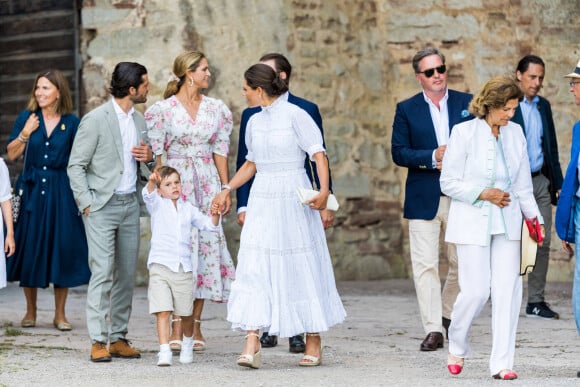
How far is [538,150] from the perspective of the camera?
9.60 m

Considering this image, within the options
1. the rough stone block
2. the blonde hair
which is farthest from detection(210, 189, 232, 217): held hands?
the rough stone block

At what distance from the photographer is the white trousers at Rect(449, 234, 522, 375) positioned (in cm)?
670

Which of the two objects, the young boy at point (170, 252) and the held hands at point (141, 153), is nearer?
the young boy at point (170, 252)

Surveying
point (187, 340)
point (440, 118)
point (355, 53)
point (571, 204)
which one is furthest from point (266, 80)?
point (355, 53)

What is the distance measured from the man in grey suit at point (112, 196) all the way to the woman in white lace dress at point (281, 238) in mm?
795

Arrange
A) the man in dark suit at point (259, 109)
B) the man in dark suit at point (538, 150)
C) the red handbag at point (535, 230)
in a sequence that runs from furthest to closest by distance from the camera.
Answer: the man in dark suit at point (538, 150), the man in dark suit at point (259, 109), the red handbag at point (535, 230)

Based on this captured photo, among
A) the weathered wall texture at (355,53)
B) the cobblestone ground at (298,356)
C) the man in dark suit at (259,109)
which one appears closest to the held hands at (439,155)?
the man in dark suit at (259,109)

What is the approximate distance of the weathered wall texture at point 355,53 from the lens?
452 inches

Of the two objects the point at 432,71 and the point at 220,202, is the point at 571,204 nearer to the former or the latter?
the point at 432,71

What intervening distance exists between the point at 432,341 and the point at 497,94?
1.82 meters

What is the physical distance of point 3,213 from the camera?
7941 mm

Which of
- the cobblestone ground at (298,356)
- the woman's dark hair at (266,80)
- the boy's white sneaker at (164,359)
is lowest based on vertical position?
the cobblestone ground at (298,356)

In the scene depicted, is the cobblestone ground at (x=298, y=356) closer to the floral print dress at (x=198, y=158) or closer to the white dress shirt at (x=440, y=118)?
the floral print dress at (x=198, y=158)

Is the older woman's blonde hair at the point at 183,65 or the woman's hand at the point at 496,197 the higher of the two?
the older woman's blonde hair at the point at 183,65
